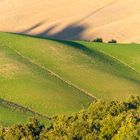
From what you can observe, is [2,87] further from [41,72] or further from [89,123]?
[89,123]

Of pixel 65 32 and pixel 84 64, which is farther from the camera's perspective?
pixel 65 32

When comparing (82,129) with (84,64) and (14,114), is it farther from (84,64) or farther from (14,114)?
(84,64)

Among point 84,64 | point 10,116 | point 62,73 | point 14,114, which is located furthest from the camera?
point 84,64

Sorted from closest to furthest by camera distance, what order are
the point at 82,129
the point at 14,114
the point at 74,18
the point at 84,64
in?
the point at 82,129 → the point at 14,114 → the point at 84,64 → the point at 74,18

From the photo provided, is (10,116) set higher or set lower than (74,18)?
lower

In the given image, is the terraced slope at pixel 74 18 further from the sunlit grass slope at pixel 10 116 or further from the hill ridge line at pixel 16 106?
the sunlit grass slope at pixel 10 116

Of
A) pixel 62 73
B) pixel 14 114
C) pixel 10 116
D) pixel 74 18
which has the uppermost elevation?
pixel 74 18

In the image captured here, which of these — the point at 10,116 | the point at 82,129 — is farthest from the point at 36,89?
the point at 82,129
